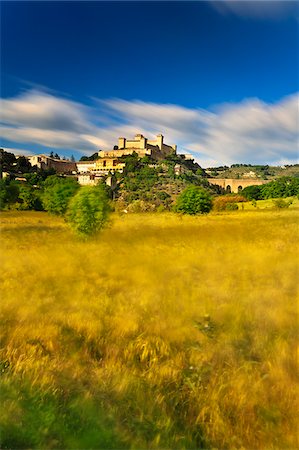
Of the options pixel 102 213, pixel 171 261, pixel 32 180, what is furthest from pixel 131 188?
pixel 171 261

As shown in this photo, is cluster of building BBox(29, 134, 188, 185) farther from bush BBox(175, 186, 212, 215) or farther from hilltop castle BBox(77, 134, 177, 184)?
bush BBox(175, 186, 212, 215)

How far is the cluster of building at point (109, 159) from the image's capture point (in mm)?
127750

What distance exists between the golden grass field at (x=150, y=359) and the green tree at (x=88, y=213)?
284 inches

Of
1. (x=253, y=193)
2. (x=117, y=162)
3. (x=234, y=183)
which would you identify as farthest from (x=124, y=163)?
(x=253, y=193)

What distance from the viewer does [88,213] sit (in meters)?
14.8

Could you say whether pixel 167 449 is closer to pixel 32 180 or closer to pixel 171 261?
pixel 171 261

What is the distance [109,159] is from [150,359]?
5530 inches

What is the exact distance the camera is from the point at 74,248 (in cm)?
1111

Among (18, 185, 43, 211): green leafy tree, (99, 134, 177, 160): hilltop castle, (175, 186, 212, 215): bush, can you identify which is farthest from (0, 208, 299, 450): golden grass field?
(99, 134, 177, 160): hilltop castle

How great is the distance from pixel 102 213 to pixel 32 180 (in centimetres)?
7774

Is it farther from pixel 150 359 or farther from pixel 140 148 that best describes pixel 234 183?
pixel 150 359

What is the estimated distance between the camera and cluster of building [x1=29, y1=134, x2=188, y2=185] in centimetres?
12775

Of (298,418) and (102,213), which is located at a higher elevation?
(102,213)

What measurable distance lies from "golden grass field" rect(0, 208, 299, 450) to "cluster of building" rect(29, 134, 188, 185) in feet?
378
